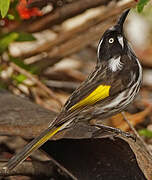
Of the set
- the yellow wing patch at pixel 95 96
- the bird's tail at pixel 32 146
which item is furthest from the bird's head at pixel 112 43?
the bird's tail at pixel 32 146

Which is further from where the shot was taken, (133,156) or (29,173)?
(29,173)

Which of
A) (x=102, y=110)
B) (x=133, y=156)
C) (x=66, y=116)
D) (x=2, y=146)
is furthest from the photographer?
(x=2, y=146)

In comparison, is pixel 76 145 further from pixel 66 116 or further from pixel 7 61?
pixel 7 61

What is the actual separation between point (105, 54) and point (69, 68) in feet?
8.94

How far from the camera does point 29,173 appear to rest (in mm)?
4184

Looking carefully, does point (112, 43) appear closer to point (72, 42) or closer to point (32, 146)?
point (32, 146)

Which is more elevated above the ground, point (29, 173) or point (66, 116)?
point (66, 116)

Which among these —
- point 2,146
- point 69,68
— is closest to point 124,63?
point 2,146

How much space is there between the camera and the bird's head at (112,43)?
418cm

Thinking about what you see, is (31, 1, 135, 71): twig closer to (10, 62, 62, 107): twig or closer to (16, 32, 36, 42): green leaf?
(10, 62, 62, 107): twig

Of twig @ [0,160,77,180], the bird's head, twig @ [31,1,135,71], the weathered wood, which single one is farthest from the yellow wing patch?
twig @ [31,1,135,71]

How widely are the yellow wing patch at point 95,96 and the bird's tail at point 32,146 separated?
19 centimetres

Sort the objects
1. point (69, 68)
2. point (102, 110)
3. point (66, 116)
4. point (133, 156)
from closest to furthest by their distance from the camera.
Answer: point (133, 156), point (66, 116), point (102, 110), point (69, 68)

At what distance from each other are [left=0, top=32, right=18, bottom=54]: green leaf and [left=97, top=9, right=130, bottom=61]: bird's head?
61.7 inches
